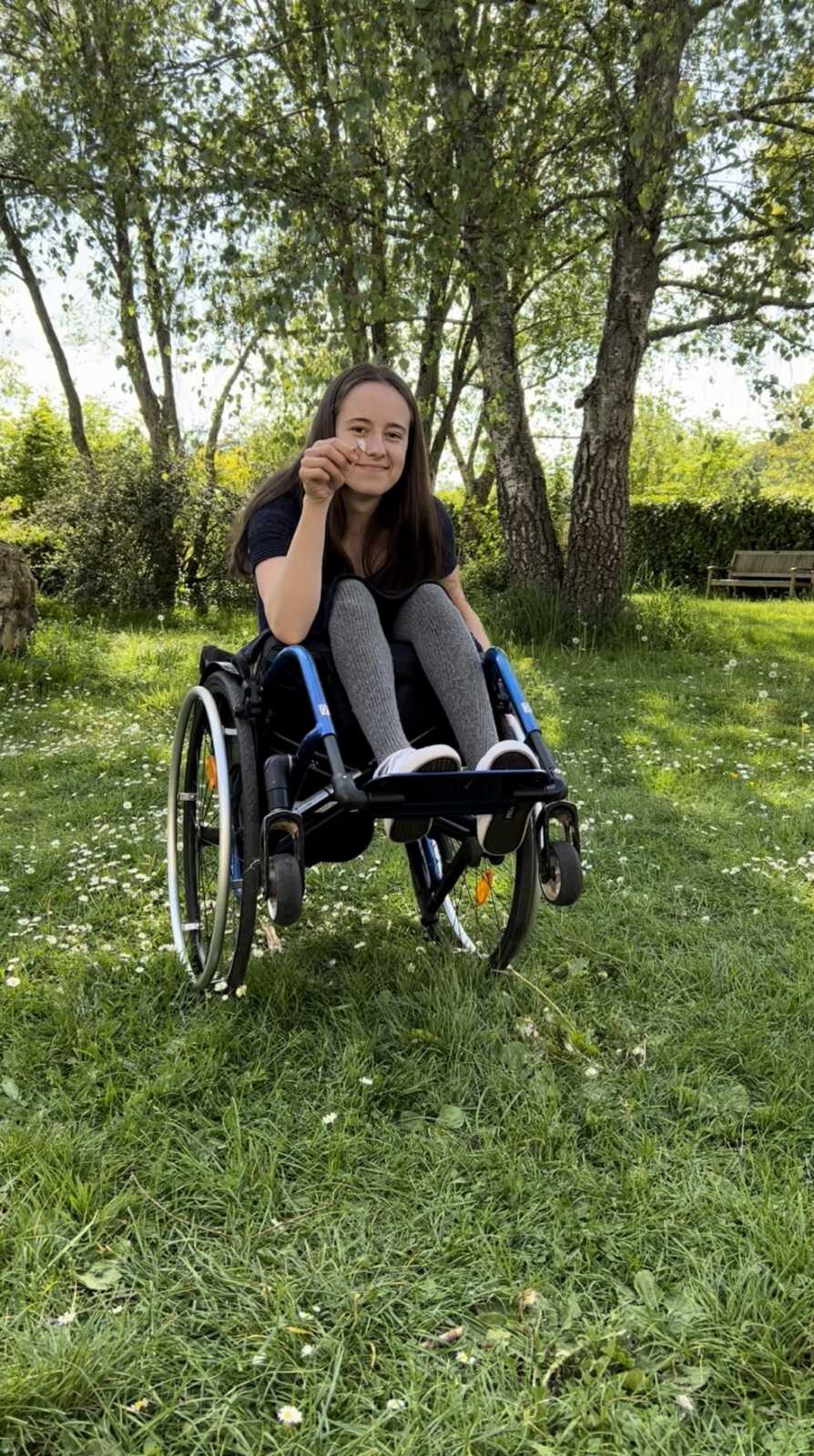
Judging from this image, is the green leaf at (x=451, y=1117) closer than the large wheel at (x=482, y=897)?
Yes

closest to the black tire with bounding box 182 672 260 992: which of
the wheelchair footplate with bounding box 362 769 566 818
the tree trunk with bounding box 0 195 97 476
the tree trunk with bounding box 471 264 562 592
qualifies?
the wheelchair footplate with bounding box 362 769 566 818

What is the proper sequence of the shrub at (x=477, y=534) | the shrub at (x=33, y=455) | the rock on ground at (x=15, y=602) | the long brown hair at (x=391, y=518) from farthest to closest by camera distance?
the shrub at (x=33, y=455), the shrub at (x=477, y=534), the rock on ground at (x=15, y=602), the long brown hair at (x=391, y=518)

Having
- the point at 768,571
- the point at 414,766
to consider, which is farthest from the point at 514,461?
the point at 768,571

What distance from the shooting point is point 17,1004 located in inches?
83.3

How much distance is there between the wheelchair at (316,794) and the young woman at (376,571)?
7 cm

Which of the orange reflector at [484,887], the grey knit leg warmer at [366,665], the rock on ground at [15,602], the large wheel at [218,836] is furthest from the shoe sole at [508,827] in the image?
the rock on ground at [15,602]

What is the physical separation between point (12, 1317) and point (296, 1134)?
1.80 ft

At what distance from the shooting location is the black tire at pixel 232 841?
1.86 metres

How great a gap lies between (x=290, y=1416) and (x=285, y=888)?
0.78 m

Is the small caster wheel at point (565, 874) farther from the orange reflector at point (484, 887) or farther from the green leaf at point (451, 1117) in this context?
the green leaf at point (451, 1117)

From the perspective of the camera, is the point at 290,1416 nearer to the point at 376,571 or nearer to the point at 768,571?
the point at 376,571

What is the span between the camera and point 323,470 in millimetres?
1793

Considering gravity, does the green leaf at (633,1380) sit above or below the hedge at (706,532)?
below

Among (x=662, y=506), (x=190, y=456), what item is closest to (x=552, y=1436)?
(x=190, y=456)
